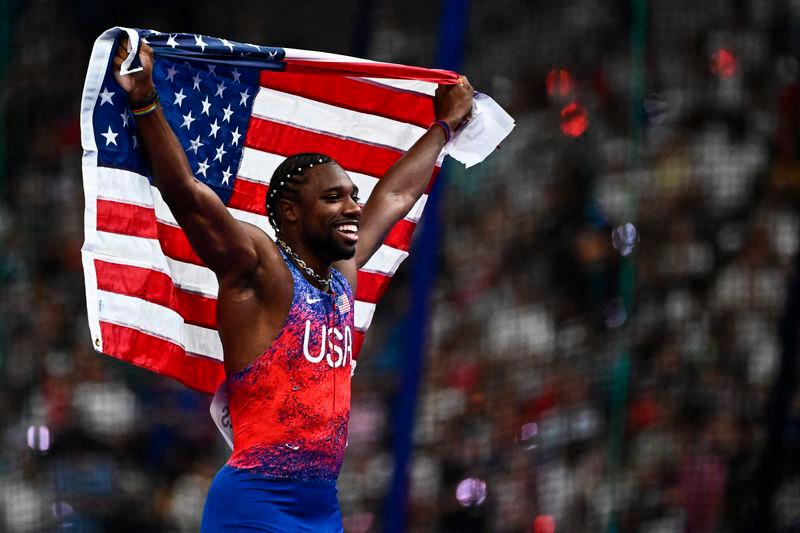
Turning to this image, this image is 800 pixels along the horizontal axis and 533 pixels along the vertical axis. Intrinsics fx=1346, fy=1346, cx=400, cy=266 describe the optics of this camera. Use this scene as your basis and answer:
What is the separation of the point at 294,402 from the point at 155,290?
0.67 metres

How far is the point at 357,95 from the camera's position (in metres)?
4.85

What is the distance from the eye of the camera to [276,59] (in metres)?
4.30

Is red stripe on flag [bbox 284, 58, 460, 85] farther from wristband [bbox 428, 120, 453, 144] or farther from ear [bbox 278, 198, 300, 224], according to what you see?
ear [bbox 278, 198, 300, 224]

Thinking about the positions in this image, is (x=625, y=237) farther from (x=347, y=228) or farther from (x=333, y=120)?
(x=347, y=228)

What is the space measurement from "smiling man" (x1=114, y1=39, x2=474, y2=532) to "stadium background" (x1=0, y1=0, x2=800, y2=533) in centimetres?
297

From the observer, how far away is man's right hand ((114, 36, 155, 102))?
3.64m

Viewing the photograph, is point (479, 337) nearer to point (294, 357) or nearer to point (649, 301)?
point (649, 301)

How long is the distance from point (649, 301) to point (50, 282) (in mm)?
3186

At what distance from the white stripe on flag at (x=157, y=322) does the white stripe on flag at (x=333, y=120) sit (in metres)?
0.78

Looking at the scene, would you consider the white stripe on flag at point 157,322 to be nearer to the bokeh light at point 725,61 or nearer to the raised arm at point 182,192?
the raised arm at point 182,192

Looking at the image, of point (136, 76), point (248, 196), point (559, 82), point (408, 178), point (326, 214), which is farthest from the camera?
point (559, 82)

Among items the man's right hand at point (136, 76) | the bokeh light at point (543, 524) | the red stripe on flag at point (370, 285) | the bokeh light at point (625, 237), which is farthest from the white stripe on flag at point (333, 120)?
the bokeh light at point (543, 524)

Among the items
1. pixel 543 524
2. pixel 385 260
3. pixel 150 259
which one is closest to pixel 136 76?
pixel 150 259

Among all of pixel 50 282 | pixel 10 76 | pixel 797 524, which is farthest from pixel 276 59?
pixel 797 524
